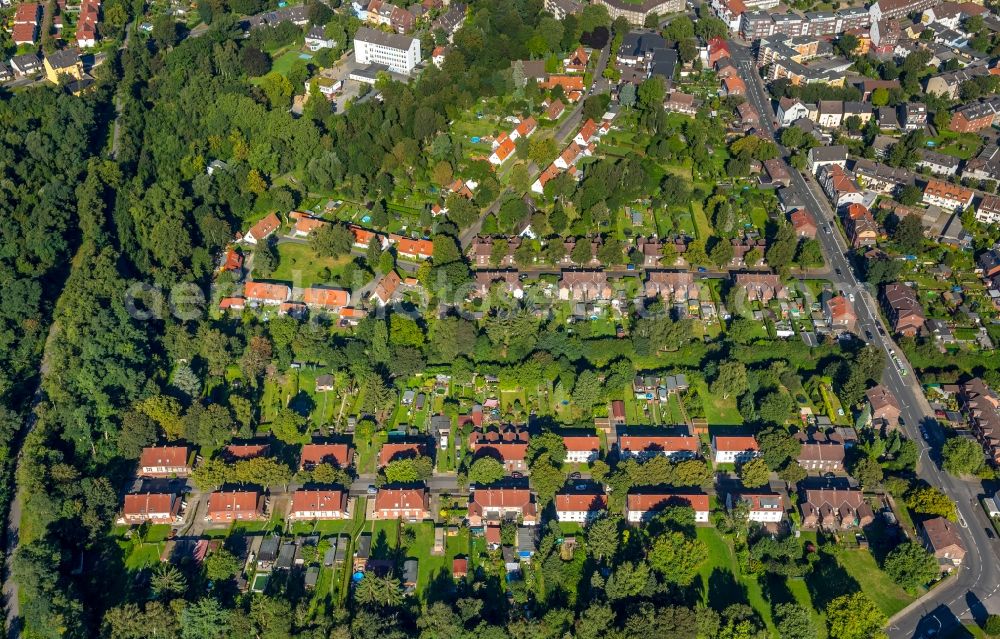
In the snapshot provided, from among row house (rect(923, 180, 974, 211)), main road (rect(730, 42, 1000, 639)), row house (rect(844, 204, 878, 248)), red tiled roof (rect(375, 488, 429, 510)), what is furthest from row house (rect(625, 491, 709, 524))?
row house (rect(923, 180, 974, 211))

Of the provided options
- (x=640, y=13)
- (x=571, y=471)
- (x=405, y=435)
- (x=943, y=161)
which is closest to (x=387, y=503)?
(x=405, y=435)

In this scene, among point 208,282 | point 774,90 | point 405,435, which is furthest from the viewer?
point 774,90

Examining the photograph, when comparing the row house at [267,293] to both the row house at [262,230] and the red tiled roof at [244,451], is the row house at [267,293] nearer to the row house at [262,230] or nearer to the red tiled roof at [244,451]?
the row house at [262,230]

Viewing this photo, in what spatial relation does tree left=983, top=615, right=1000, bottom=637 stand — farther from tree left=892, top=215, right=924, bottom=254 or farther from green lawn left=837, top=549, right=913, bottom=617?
tree left=892, top=215, right=924, bottom=254

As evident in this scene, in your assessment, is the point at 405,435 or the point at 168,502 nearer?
the point at 168,502

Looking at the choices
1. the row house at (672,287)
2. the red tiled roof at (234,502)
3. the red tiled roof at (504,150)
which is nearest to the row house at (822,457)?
the row house at (672,287)

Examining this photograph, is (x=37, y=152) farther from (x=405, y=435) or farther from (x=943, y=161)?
(x=943, y=161)

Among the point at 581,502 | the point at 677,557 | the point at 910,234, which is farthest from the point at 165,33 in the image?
the point at 677,557
